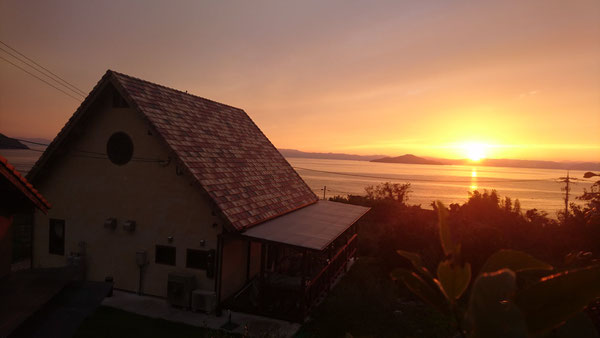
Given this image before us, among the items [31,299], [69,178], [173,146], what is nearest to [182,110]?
[173,146]

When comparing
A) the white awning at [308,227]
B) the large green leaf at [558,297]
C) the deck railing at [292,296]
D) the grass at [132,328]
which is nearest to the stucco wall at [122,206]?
the grass at [132,328]

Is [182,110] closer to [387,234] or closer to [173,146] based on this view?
[173,146]

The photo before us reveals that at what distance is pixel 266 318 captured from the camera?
11570 mm

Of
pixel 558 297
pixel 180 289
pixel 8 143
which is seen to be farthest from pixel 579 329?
pixel 8 143

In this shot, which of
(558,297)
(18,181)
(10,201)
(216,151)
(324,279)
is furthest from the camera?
(216,151)

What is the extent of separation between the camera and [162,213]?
1281 centimetres

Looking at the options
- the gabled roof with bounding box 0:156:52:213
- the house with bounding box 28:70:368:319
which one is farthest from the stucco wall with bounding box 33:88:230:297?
the gabled roof with bounding box 0:156:52:213

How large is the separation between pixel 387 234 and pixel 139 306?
38.4 feet

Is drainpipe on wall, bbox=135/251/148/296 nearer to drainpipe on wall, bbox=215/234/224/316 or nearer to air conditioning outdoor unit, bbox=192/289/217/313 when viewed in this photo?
air conditioning outdoor unit, bbox=192/289/217/313

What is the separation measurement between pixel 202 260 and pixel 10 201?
6.85m

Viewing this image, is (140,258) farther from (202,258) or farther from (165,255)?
(202,258)

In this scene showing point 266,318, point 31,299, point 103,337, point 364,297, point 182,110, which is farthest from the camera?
point 182,110

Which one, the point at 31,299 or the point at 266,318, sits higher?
the point at 31,299

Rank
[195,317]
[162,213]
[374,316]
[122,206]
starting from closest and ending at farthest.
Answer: [195,317] < [374,316] < [162,213] < [122,206]
